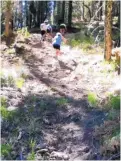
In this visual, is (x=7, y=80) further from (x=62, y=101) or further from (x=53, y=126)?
(x=53, y=126)

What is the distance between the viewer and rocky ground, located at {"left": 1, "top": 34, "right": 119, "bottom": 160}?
7613mm

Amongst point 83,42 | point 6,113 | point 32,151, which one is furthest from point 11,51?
point 32,151

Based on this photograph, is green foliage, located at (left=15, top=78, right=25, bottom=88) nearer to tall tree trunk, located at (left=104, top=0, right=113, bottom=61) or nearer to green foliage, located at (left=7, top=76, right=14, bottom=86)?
green foliage, located at (left=7, top=76, right=14, bottom=86)

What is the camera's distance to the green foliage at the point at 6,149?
7.40 meters

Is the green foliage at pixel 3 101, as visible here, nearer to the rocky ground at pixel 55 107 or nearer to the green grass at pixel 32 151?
the rocky ground at pixel 55 107

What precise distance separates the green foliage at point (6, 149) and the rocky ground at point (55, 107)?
0.18 ft

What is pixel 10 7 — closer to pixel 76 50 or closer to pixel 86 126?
pixel 76 50

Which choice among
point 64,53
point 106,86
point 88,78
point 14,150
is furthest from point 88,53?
point 14,150

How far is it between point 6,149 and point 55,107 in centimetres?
272

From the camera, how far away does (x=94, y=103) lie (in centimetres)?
996

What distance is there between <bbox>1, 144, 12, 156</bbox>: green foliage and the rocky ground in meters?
0.05

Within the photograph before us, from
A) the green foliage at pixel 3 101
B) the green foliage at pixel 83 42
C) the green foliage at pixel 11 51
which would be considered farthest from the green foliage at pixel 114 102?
the green foliage at pixel 83 42

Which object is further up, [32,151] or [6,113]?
[6,113]

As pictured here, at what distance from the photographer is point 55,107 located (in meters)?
9.94
